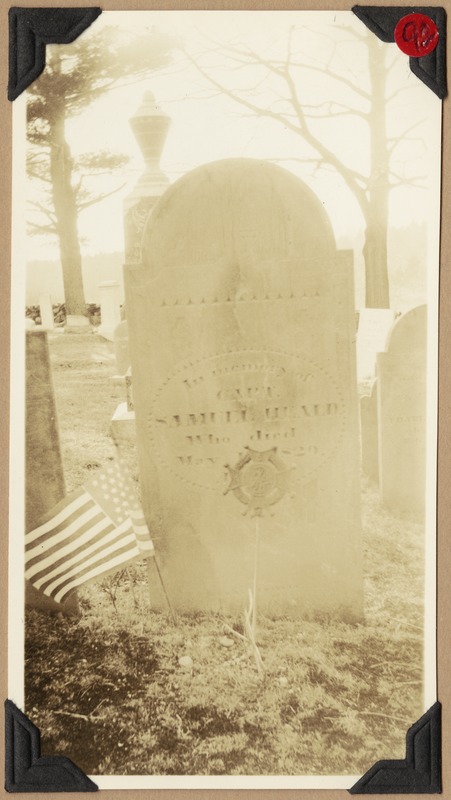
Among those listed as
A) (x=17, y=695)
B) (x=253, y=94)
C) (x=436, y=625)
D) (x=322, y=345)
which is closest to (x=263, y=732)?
(x=436, y=625)

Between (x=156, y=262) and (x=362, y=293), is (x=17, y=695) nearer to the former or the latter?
(x=156, y=262)

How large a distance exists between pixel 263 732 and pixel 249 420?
116 cm

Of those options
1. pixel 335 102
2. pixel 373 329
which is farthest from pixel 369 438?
pixel 335 102

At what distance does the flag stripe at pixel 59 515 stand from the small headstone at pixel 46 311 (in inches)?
24.9

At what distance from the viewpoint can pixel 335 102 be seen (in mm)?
2465

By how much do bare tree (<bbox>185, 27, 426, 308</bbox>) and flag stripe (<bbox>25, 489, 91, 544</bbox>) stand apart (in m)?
1.44

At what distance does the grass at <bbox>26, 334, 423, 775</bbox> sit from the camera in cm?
250

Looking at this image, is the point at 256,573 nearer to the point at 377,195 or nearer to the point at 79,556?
the point at 79,556

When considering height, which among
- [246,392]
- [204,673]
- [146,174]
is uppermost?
[146,174]

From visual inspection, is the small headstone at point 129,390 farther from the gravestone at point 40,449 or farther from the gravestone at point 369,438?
the gravestone at point 369,438

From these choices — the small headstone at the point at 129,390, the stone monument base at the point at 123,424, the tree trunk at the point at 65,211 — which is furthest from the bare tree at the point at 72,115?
the stone monument base at the point at 123,424

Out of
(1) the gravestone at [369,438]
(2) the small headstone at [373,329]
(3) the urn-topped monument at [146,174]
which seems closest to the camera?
(3) the urn-topped monument at [146,174]

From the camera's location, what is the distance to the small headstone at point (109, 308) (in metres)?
2.49

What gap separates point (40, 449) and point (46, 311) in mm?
519
